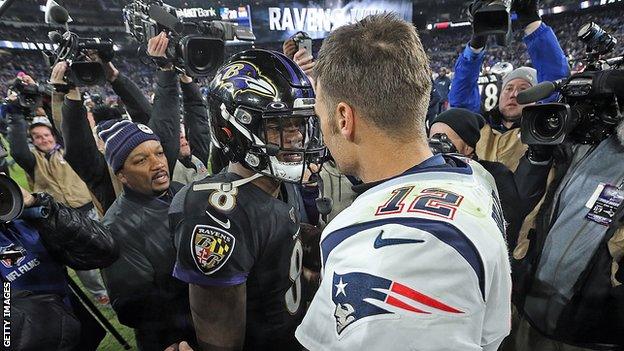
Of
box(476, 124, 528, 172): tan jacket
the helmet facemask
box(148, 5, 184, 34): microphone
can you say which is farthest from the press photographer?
box(148, 5, 184, 34): microphone

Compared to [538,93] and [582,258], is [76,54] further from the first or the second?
[582,258]

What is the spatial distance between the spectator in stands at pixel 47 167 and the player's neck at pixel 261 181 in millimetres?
3077

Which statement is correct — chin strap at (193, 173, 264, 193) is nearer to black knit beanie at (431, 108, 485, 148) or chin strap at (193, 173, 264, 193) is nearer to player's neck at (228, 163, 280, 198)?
player's neck at (228, 163, 280, 198)

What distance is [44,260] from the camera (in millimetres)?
1773

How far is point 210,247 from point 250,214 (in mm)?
187

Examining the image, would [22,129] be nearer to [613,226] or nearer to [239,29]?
[239,29]

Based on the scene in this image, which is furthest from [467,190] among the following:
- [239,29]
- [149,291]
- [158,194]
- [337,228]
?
[239,29]

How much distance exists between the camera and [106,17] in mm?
23953

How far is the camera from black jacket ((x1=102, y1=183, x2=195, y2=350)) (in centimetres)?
188

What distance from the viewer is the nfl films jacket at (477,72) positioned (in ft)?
8.84

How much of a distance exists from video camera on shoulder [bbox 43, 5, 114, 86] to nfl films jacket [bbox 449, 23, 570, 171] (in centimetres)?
263

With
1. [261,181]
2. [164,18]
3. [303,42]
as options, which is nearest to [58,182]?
[164,18]

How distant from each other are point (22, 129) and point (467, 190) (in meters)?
4.58

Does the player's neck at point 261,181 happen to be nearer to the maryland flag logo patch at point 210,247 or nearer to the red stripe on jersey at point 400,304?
the maryland flag logo patch at point 210,247
